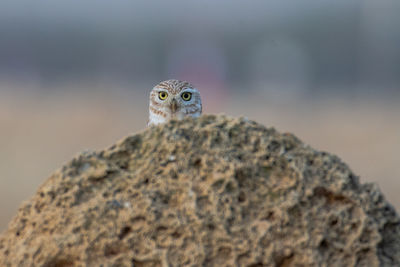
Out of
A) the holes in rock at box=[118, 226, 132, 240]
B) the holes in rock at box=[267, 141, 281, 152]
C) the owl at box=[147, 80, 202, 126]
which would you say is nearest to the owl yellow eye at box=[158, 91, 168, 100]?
the owl at box=[147, 80, 202, 126]

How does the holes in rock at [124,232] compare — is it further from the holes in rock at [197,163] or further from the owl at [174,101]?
the owl at [174,101]

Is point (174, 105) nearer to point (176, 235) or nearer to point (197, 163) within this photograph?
point (197, 163)

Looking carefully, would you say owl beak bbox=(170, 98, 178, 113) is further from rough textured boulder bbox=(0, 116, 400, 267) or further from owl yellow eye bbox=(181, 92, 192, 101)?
rough textured boulder bbox=(0, 116, 400, 267)

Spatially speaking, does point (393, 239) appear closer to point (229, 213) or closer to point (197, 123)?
point (229, 213)

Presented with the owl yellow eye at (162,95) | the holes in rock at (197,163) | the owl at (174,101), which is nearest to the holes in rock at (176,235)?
the holes in rock at (197,163)

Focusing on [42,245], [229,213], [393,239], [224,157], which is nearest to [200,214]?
[229,213]

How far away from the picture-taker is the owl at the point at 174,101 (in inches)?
197

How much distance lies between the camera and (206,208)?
2057 millimetres

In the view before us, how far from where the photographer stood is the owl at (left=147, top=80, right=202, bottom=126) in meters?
5.00

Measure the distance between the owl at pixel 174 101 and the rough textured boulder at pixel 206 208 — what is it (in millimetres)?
2772

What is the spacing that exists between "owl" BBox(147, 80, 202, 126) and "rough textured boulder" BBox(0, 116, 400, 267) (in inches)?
109

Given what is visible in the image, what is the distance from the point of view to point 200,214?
6.68 ft

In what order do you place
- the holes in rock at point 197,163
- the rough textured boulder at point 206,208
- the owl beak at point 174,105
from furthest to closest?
1. the owl beak at point 174,105
2. the holes in rock at point 197,163
3. the rough textured boulder at point 206,208

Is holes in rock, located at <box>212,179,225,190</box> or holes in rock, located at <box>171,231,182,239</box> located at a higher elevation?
holes in rock, located at <box>212,179,225,190</box>
